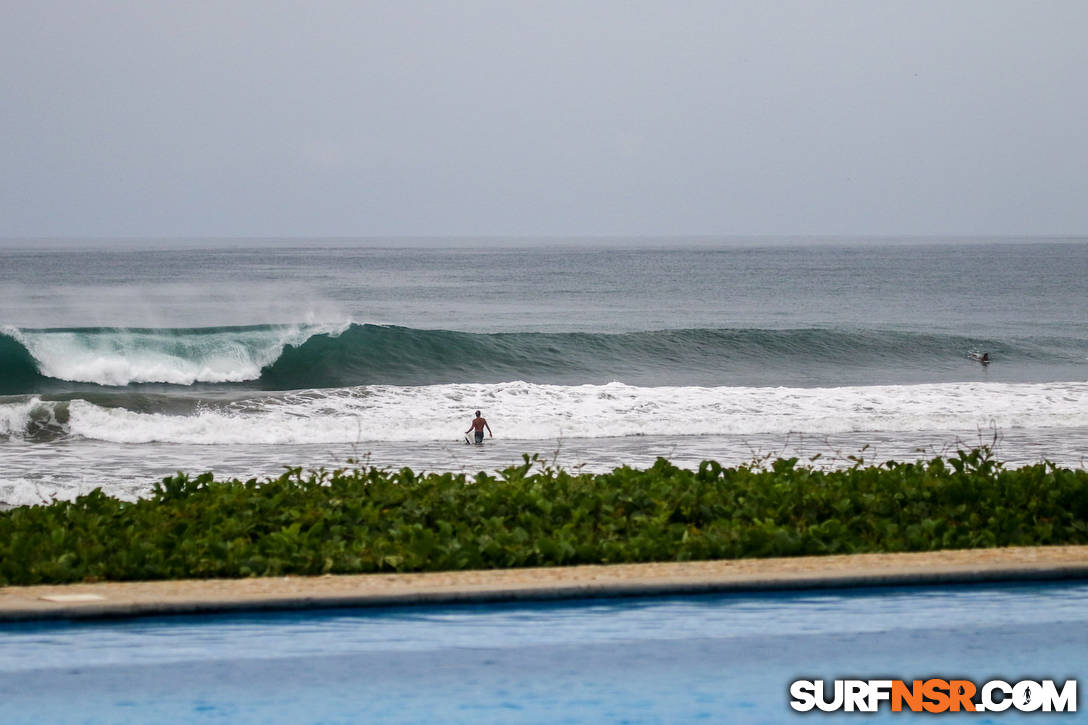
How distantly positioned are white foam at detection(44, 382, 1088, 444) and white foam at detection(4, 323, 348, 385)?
7946mm

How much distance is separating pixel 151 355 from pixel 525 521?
2647cm

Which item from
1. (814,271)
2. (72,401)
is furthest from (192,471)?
(814,271)

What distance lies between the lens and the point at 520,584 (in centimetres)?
820

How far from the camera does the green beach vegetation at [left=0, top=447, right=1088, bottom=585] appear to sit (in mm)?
8891

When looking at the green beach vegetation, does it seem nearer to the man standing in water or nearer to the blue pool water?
the blue pool water

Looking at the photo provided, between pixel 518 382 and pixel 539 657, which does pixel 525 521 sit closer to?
pixel 539 657

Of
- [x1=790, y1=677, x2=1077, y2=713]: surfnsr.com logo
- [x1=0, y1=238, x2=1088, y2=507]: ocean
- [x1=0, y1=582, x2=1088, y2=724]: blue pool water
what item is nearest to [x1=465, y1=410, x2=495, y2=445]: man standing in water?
[x1=0, y1=238, x2=1088, y2=507]: ocean

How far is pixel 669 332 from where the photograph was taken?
40.9 m

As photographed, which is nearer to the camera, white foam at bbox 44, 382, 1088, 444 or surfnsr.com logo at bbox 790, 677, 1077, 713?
surfnsr.com logo at bbox 790, 677, 1077, 713

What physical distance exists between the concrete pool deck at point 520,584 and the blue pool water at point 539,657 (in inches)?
3.8

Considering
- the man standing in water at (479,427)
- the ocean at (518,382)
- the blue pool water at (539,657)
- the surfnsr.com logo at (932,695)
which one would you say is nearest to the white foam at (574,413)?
the ocean at (518,382)

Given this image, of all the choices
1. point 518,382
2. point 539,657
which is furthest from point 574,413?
point 539,657

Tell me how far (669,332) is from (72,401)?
21578mm

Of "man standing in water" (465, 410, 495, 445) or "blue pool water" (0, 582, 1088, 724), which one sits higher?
"blue pool water" (0, 582, 1088, 724)
